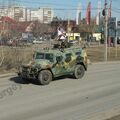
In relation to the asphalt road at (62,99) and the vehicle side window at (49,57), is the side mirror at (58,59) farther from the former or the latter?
the asphalt road at (62,99)

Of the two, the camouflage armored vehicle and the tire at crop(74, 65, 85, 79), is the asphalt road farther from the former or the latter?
the camouflage armored vehicle

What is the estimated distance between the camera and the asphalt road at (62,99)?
41.1ft

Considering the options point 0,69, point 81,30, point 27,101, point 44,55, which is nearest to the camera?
point 27,101

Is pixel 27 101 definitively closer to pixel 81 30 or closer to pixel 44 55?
pixel 44 55

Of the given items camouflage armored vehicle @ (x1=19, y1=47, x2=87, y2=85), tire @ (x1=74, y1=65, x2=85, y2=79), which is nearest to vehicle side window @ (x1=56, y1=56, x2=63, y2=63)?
camouflage armored vehicle @ (x1=19, y1=47, x2=87, y2=85)

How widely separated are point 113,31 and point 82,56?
26895 millimetres

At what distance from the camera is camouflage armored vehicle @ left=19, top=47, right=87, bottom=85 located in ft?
64.7

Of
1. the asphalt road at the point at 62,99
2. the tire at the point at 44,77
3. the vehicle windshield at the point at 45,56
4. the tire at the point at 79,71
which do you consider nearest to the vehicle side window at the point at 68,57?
the tire at the point at 79,71

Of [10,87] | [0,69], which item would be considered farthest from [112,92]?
[0,69]

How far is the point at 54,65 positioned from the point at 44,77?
3.97 feet

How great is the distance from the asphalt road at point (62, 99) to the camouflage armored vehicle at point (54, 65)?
0.42 m

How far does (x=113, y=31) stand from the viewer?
4831 cm

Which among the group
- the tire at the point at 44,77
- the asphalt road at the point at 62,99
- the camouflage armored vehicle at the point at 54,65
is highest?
the camouflage armored vehicle at the point at 54,65

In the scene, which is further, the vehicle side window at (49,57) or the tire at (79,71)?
the tire at (79,71)
